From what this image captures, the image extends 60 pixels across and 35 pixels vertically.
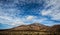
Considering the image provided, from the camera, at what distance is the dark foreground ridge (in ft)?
43.0

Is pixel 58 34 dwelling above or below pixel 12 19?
below

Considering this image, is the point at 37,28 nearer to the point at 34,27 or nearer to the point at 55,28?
the point at 34,27

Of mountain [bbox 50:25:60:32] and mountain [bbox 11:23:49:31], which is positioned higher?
mountain [bbox 11:23:49:31]

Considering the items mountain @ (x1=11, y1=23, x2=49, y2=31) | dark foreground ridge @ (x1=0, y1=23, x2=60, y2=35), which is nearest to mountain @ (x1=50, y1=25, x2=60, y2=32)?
dark foreground ridge @ (x1=0, y1=23, x2=60, y2=35)

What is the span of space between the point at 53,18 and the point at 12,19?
2039mm

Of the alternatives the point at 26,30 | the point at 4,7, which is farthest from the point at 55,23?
the point at 4,7

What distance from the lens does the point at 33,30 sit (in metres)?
13.2

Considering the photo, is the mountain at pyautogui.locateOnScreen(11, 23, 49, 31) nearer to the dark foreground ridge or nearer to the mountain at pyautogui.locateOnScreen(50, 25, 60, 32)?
the dark foreground ridge

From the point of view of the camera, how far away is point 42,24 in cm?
1319

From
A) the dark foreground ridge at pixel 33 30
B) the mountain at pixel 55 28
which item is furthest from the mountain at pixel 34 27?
the mountain at pixel 55 28

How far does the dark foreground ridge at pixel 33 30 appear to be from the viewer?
43.0ft

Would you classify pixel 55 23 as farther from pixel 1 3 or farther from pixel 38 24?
pixel 1 3

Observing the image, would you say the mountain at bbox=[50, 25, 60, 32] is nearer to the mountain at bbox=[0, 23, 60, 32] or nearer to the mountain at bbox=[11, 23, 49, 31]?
the mountain at bbox=[0, 23, 60, 32]

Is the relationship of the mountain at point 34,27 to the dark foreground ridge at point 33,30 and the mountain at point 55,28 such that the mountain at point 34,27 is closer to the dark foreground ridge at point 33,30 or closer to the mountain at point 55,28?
the dark foreground ridge at point 33,30
